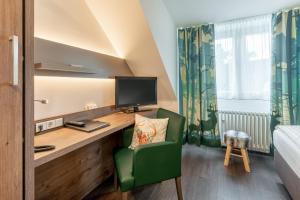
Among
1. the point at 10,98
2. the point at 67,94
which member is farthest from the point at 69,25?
the point at 10,98

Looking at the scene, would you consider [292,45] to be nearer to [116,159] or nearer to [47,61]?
[116,159]

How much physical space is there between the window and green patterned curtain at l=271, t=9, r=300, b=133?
13 centimetres

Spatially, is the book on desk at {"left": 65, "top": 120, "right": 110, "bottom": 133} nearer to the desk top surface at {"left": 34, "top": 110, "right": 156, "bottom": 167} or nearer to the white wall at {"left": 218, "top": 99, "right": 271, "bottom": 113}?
the desk top surface at {"left": 34, "top": 110, "right": 156, "bottom": 167}

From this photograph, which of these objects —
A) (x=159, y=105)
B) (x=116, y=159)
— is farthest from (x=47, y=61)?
(x=159, y=105)

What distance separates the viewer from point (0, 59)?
0.64 meters

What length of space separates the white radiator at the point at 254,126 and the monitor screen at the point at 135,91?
1367mm

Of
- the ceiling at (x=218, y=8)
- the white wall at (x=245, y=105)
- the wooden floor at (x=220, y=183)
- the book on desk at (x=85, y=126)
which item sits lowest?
the wooden floor at (x=220, y=183)

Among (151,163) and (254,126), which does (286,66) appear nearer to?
(254,126)

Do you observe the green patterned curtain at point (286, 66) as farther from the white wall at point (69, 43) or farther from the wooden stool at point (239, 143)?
the white wall at point (69, 43)

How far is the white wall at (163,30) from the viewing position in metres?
2.06

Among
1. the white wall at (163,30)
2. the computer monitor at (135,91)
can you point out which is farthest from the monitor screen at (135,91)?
the white wall at (163,30)

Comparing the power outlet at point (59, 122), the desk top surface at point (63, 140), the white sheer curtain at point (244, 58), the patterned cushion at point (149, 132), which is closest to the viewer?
the desk top surface at point (63, 140)

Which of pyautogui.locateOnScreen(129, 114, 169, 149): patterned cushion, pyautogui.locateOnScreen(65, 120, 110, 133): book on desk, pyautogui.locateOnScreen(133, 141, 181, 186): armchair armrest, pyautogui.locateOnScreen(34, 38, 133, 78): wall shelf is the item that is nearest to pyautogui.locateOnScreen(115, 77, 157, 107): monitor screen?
pyautogui.locateOnScreen(34, 38, 133, 78): wall shelf

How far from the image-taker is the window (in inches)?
108
